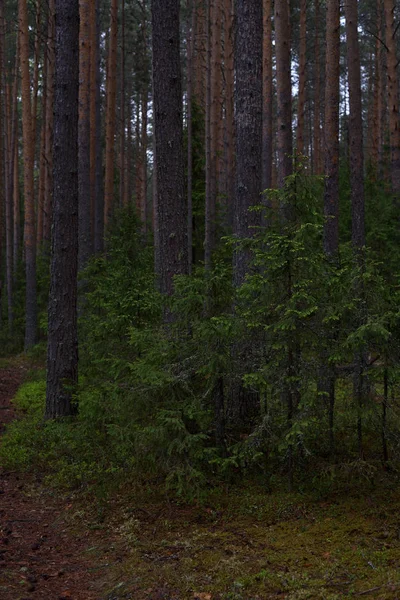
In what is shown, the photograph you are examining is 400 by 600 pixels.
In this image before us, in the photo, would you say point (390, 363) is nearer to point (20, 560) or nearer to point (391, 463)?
point (391, 463)

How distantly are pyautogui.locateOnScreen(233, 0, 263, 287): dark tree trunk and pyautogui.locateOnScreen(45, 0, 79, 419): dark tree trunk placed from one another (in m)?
2.87

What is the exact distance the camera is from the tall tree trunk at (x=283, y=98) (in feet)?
37.1

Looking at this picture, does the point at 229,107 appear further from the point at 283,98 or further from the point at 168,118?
the point at 168,118

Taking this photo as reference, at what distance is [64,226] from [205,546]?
5723 millimetres

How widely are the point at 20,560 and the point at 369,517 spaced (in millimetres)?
3164

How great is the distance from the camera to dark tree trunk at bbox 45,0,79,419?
924 centimetres

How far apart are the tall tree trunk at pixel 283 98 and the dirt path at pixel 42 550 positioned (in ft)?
22.9

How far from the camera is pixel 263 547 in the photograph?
201 inches

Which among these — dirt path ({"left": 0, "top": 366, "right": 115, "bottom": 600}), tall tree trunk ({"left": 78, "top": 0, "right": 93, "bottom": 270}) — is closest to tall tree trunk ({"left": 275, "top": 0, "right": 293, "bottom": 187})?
tall tree trunk ({"left": 78, "top": 0, "right": 93, "bottom": 270})

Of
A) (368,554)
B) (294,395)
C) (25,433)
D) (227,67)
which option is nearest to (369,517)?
(368,554)

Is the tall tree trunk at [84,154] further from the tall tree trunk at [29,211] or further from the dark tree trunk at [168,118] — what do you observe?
the dark tree trunk at [168,118]

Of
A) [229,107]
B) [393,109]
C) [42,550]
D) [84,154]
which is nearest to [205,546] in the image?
[42,550]

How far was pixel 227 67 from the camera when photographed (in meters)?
22.9

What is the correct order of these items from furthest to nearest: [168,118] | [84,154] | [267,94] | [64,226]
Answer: [267,94] → [84,154] → [64,226] → [168,118]
